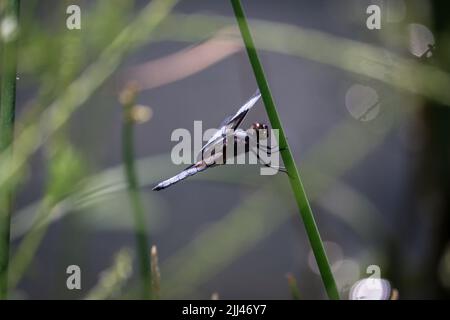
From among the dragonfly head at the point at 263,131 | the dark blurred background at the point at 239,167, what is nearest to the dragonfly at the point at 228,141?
the dragonfly head at the point at 263,131

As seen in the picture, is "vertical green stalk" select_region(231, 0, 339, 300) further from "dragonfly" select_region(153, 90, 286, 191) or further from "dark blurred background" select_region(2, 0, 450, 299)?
"dark blurred background" select_region(2, 0, 450, 299)

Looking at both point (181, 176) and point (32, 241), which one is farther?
point (32, 241)

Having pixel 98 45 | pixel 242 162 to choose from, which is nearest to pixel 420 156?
pixel 242 162

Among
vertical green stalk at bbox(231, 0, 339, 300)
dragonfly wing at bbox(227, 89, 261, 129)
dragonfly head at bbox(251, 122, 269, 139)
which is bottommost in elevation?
vertical green stalk at bbox(231, 0, 339, 300)

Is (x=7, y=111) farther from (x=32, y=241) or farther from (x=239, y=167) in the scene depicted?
(x=239, y=167)

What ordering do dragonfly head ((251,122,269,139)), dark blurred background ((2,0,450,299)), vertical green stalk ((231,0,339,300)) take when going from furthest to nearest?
dark blurred background ((2,0,450,299)) < dragonfly head ((251,122,269,139)) < vertical green stalk ((231,0,339,300))

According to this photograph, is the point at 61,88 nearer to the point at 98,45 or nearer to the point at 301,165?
the point at 98,45

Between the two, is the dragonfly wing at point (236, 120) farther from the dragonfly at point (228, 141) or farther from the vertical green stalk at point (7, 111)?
the vertical green stalk at point (7, 111)

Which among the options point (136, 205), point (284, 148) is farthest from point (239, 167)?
point (284, 148)

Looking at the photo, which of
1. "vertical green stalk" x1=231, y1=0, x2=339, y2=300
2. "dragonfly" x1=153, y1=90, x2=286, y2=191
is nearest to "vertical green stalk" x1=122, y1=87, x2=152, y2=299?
"dragonfly" x1=153, y1=90, x2=286, y2=191
